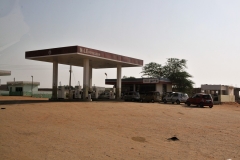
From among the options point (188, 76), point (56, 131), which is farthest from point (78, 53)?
point (188, 76)

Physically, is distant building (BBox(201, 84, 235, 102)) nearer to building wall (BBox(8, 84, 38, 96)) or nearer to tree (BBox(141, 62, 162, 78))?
tree (BBox(141, 62, 162, 78))

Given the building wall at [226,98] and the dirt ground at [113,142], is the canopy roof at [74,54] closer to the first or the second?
the dirt ground at [113,142]

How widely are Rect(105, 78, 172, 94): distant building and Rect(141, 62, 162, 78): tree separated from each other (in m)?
14.4

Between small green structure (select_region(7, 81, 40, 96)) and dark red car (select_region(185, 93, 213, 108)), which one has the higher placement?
small green structure (select_region(7, 81, 40, 96))

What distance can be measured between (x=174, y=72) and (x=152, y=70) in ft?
24.3

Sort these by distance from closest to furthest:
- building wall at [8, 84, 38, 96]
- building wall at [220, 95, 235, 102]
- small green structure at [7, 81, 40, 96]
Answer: building wall at [220, 95, 235, 102] < building wall at [8, 84, 38, 96] < small green structure at [7, 81, 40, 96]

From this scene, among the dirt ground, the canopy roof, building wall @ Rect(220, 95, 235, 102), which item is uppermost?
the canopy roof

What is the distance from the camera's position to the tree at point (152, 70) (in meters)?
61.4

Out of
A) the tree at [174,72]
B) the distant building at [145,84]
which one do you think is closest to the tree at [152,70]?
the tree at [174,72]

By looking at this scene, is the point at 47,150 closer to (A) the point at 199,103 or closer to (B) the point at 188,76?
(A) the point at 199,103

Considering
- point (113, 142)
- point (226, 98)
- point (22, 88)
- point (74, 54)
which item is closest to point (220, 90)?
point (226, 98)

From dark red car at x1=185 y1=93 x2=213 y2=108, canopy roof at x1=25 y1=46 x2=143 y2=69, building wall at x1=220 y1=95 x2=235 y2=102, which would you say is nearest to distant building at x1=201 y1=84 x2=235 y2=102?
building wall at x1=220 y1=95 x2=235 y2=102

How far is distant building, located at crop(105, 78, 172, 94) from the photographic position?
141 feet

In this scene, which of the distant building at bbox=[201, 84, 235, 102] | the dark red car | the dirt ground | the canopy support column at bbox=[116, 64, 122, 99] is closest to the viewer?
the dirt ground
